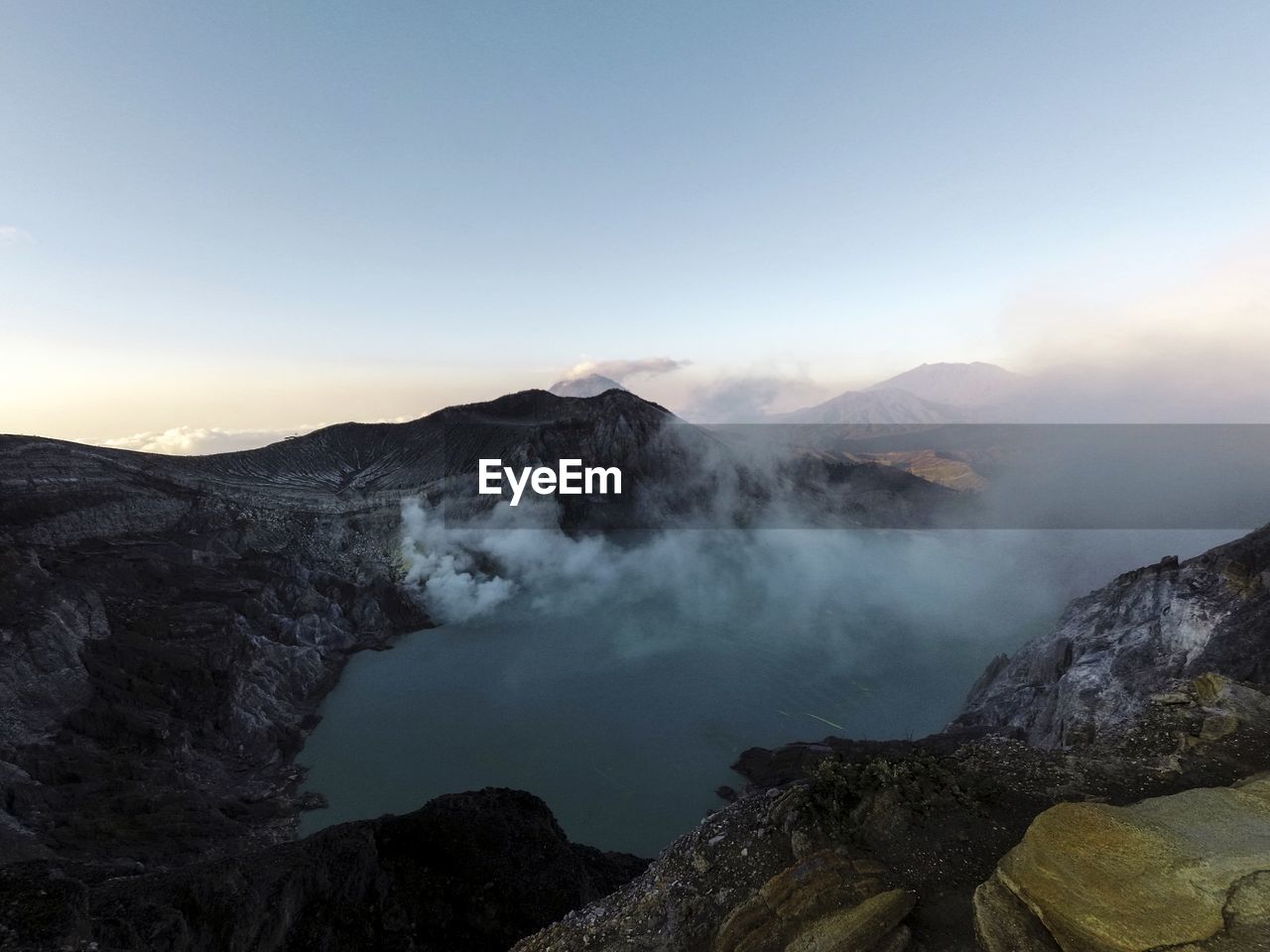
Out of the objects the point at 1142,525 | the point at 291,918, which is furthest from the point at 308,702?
the point at 1142,525

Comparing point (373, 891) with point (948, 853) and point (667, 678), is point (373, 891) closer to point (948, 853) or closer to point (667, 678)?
point (948, 853)

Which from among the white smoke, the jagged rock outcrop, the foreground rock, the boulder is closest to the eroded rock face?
the boulder

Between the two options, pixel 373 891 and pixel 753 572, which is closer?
pixel 373 891

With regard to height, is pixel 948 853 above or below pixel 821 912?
above

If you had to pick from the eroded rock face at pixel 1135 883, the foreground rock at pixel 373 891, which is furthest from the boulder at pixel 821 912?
the foreground rock at pixel 373 891

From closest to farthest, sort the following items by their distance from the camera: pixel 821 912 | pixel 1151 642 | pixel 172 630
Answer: pixel 821 912
pixel 1151 642
pixel 172 630

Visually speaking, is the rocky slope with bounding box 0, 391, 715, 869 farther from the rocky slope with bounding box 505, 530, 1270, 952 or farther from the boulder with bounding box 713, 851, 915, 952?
the boulder with bounding box 713, 851, 915, 952

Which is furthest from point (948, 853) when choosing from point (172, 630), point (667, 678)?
point (172, 630)

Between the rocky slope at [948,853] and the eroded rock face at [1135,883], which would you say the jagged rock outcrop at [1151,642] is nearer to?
the rocky slope at [948,853]
